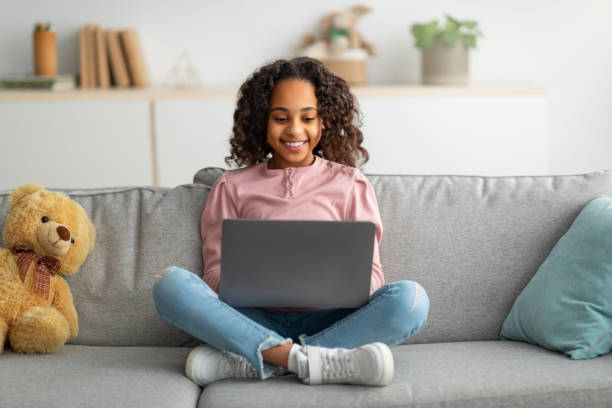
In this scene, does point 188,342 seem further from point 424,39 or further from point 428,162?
point 424,39

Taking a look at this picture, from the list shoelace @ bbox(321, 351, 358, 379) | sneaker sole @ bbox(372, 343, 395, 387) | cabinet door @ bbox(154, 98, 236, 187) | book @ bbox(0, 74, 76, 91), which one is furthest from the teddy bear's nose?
book @ bbox(0, 74, 76, 91)

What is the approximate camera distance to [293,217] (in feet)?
6.34

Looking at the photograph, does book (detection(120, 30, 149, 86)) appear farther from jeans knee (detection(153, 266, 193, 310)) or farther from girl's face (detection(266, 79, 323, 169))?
jeans knee (detection(153, 266, 193, 310))

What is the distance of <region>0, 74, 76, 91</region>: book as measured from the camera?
11.1 ft

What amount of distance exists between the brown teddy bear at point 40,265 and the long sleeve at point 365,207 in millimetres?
657

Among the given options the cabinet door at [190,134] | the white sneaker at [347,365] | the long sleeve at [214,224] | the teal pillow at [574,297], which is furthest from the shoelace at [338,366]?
the cabinet door at [190,134]

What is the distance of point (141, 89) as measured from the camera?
3.49 meters

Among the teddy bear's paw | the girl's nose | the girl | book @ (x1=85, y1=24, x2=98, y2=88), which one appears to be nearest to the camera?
the girl

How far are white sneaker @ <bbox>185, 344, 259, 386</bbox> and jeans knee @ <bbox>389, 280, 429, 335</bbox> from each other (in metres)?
0.32

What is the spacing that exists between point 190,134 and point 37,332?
1.76 m

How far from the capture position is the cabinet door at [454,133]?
3.45m

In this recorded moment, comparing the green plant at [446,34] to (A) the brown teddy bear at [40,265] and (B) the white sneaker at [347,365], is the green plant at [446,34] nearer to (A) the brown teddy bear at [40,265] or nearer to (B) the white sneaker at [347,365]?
(A) the brown teddy bear at [40,265]

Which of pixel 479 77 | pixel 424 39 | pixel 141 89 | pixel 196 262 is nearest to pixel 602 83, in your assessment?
pixel 479 77

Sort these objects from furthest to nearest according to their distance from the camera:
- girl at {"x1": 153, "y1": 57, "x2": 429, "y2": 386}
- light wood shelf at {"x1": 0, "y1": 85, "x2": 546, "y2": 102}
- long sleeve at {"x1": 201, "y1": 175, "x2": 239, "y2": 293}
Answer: light wood shelf at {"x1": 0, "y1": 85, "x2": 546, "y2": 102} < long sleeve at {"x1": 201, "y1": 175, "x2": 239, "y2": 293} < girl at {"x1": 153, "y1": 57, "x2": 429, "y2": 386}
